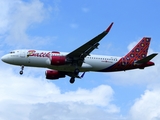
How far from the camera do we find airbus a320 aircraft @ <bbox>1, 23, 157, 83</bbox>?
74.9m

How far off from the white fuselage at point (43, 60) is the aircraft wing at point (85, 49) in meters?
1.45

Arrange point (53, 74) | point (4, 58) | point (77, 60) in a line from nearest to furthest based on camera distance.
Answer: point (4, 58) < point (77, 60) < point (53, 74)

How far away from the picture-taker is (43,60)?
7506 cm

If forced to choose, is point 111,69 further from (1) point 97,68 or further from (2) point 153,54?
(2) point 153,54

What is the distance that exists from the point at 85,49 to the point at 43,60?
22.2 ft

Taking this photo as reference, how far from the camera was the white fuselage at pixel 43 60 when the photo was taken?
7500 cm

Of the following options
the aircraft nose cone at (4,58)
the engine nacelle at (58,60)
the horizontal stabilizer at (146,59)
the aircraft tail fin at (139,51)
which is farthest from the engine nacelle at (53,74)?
the horizontal stabilizer at (146,59)

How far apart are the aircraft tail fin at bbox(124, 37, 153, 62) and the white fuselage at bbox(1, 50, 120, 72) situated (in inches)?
212

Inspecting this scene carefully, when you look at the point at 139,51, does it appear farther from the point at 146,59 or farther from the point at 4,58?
the point at 4,58

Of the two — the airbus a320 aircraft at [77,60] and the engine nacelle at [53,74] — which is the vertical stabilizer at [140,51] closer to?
the airbus a320 aircraft at [77,60]

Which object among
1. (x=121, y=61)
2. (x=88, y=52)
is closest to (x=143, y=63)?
(x=121, y=61)

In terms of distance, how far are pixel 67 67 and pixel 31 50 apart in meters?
6.43

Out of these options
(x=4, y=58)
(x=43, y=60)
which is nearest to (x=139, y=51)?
(x=43, y=60)

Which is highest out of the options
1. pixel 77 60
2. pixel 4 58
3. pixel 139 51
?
pixel 139 51
